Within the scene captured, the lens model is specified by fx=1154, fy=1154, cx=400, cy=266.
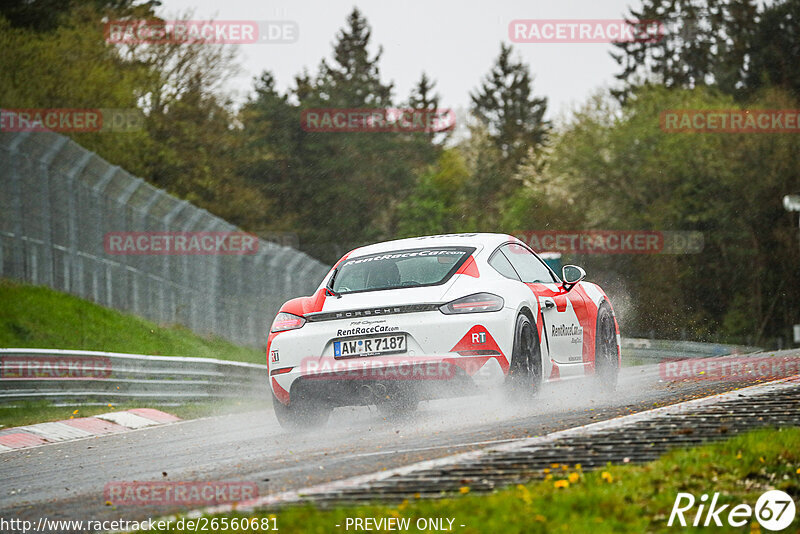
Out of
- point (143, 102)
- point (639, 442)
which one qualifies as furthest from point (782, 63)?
point (639, 442)

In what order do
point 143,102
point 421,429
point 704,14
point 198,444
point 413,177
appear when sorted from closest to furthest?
point 421,429 → point 198,444 → point 143,102 → point 704,14 → point 413,177

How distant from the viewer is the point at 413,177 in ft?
254

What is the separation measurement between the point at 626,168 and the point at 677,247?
6561mm

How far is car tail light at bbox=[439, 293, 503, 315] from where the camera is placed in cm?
877

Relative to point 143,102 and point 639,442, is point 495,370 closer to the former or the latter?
point 639,442

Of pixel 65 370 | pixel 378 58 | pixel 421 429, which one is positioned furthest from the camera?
pixel 378 58

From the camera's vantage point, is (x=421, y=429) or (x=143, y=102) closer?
(x=421, y=429)

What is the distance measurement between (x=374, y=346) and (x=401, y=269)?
94 centimetres

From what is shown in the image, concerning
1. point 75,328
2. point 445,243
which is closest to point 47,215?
point 75,328

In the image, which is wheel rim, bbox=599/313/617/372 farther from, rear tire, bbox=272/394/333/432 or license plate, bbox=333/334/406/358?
license plate, bbox=333/334/406/358

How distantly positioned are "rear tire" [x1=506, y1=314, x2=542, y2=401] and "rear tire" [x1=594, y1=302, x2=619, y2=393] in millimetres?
1709

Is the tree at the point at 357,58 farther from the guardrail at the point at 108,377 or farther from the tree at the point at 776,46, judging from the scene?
the guardrail at the point at 108,377

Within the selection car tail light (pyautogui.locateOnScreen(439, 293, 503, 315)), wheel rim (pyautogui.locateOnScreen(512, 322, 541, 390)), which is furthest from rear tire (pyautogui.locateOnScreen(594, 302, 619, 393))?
car tail light (pyautogui.locateOnScreen(439, 293, 503, 315))

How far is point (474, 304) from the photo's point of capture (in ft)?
28.9
